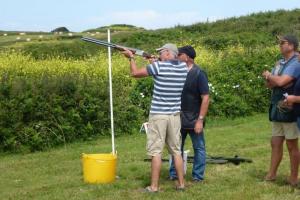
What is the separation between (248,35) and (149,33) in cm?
582

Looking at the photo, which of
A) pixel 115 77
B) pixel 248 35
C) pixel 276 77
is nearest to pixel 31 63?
pixel 115 77

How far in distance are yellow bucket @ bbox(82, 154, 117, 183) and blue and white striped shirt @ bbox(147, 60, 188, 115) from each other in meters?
1.10

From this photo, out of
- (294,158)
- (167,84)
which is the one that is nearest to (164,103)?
(167,84)

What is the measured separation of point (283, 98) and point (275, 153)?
796 millimetres

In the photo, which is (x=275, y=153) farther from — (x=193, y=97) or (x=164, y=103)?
(x=164, y=103)

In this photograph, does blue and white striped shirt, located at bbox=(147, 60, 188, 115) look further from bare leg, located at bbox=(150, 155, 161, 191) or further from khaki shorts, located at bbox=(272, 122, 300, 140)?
khaki shorts, located at bbox=(272, 122, 300, 140)

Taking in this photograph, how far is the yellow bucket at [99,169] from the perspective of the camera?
7.29 metres

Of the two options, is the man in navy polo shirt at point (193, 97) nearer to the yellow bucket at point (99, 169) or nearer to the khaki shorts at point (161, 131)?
the khaki shorts at point (161, 131)

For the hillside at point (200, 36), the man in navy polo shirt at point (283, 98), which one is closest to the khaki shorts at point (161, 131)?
the man in navy polo shirt at point (283, 98)

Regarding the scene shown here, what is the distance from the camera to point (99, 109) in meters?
11.5

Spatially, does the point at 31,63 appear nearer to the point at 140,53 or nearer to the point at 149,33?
the point at 140,53

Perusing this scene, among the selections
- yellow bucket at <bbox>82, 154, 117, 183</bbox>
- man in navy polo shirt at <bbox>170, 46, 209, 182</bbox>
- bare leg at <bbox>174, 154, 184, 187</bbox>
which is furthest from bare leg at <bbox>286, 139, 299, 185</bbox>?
yellow bucket at <bbox>82, 154, 117, 183</bbox>

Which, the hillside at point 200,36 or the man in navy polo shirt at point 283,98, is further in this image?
the hillside at point 200,36

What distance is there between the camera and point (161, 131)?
6.67m
